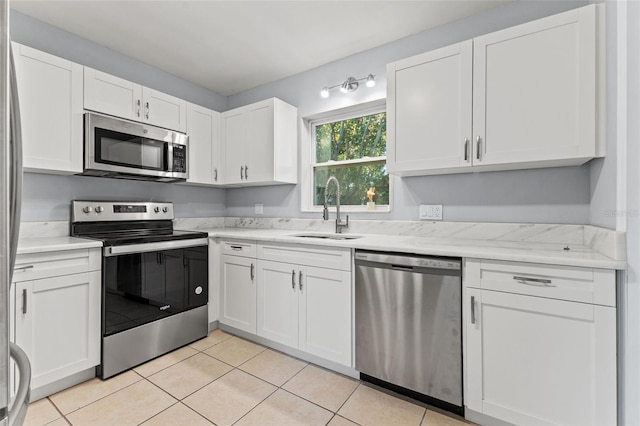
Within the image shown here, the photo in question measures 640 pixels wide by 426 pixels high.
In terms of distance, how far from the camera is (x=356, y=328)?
6.43 ft

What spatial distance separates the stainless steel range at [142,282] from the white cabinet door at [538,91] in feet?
7.66

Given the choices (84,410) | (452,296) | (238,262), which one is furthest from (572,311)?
(84,410)

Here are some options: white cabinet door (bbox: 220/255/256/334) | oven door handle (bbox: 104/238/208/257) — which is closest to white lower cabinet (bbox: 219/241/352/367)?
white cabinet door (bbox: 220/255/256/334)

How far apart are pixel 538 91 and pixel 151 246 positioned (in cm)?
269

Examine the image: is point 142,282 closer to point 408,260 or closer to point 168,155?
point 168,155

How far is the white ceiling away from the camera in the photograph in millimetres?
2096

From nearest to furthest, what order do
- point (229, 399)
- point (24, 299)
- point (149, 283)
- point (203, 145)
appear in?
point (24, 299) → point (229, 399) → point (149, 283) → point (203, 145)

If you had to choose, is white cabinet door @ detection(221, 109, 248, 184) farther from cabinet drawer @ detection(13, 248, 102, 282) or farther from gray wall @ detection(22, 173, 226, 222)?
cabinet drawer @ detection(13, 248, 102, 282)

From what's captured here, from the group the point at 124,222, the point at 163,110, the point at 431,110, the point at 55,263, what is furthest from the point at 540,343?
the point at 163,110

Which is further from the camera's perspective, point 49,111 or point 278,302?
point 278,302

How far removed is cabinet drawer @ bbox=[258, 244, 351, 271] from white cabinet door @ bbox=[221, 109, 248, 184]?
41.4 inches

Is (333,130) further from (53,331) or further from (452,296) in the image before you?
(53,331)

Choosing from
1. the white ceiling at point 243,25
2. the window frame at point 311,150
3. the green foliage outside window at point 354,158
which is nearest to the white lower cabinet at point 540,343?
the green foliage outside window at point 354,158

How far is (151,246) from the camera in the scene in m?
2.23
